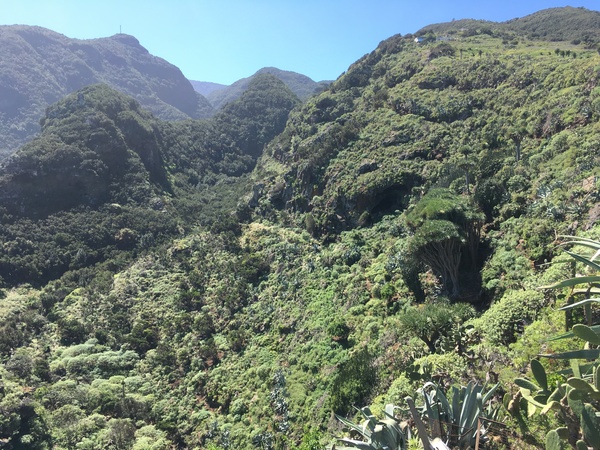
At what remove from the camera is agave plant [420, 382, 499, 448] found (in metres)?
4.86

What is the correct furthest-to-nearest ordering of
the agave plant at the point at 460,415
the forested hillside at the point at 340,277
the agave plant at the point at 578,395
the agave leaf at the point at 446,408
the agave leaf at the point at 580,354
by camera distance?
1. the forested hillside at the point at 340,277
2. the agave leaf at the point at 446,408
3. the agave plant at the point at 460,415
4. the agave leaf at the point at 580,354
5. the agave plant at the point at 578,395

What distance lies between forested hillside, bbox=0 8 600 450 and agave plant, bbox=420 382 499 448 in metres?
0.04

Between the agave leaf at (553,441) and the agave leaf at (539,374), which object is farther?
the agave leaf at (539,374)

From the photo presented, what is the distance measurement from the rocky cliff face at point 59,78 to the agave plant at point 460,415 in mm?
122333

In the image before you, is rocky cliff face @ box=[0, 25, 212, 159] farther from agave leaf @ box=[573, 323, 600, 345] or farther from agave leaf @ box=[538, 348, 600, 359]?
agave leaf @ box=[573, 323, 600, 345]

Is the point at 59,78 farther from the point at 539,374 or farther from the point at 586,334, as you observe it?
the point at 586,334

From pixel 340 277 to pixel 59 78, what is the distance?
6622 inches

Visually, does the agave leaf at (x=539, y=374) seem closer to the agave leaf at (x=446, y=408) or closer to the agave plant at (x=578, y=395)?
the agave plant at (x=578, y=395)

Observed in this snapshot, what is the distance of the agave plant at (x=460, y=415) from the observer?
4.86m

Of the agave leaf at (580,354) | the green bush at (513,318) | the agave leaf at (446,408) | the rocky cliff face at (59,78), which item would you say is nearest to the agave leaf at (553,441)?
the agave leaf at (580,354)

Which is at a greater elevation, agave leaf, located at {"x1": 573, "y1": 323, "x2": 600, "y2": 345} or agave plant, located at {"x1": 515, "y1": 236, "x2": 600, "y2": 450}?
agave leaf, located at {"x1": 573, "y1": 323, "x2": 600, "y2": 345}

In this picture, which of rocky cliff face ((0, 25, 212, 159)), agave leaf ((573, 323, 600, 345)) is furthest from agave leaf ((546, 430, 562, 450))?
rocky cliff face ((0, 25, 212, 159))

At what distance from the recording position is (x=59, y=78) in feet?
475

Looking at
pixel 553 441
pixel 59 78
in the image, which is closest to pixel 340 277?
pixel 553 441
